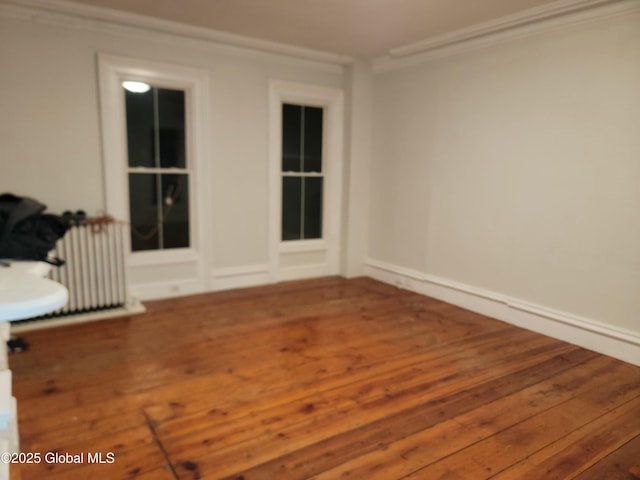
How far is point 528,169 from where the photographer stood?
11.9 feet

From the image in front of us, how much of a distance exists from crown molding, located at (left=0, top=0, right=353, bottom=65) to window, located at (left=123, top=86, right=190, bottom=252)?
1.75 feet

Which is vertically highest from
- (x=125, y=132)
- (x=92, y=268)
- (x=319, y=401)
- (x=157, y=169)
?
(x=125, y=132)

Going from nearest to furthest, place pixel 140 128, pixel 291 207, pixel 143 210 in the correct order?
pixel 140 128 < pixel 143 210 < pixel 291 207

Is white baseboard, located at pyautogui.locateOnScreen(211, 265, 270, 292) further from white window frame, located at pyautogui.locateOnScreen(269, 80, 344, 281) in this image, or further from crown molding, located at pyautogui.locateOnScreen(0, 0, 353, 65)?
crown molding, located at pyautogui.locateOnScreen(0, 0, 353, 65)

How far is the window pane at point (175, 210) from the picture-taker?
4.35 m

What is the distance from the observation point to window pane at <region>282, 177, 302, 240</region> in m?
5.09

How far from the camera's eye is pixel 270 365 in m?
2.91

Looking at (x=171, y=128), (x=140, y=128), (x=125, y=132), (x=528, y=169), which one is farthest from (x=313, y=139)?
(x=528, y=169)

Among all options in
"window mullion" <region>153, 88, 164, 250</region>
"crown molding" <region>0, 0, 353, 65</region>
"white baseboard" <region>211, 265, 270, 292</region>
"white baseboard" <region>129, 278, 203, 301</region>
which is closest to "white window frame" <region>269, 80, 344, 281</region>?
"white baseboard" <region>211, 265, 270, 292</region>

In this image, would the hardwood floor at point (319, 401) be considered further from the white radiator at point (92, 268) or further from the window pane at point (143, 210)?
the window pane at point (143, 210)

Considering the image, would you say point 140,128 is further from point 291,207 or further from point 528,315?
point 528,315

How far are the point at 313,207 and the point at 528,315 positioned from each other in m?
2.66

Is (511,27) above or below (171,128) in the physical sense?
above

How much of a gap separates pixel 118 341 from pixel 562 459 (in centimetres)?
288
